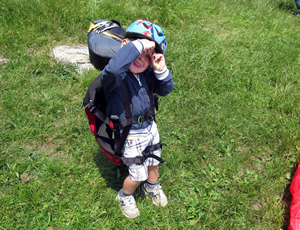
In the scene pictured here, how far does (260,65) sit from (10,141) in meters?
4.14

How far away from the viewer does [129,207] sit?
2670mm

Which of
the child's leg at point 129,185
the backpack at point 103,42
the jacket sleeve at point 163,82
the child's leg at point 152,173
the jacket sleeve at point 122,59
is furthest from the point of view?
the backpack at point 103,42

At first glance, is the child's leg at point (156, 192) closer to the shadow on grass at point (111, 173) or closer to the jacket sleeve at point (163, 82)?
the shadow on grass at point (111, 173)

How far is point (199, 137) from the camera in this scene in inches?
141

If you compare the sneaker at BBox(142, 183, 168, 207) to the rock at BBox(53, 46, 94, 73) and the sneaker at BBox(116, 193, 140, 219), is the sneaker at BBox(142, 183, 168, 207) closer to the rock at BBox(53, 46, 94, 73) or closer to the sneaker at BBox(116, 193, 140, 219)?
the sneaker at BBox(116, 193, 140, 219)

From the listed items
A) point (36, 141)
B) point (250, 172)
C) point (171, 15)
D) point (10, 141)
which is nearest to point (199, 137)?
point (250, 172)

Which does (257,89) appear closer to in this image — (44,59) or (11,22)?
(44,59)

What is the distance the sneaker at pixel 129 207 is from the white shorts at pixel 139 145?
36 cm

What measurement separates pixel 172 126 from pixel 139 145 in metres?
1.46

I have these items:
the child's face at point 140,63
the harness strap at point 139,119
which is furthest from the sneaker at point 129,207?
the child's face at point 140,63

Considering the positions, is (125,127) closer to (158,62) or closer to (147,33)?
(158,62)

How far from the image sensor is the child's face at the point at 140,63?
2.03 metres

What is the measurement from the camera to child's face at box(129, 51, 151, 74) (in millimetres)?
2029

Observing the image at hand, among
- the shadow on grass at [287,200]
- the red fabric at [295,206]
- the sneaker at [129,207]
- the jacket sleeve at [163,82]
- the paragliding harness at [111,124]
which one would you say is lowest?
the sneaker at [129,207]
